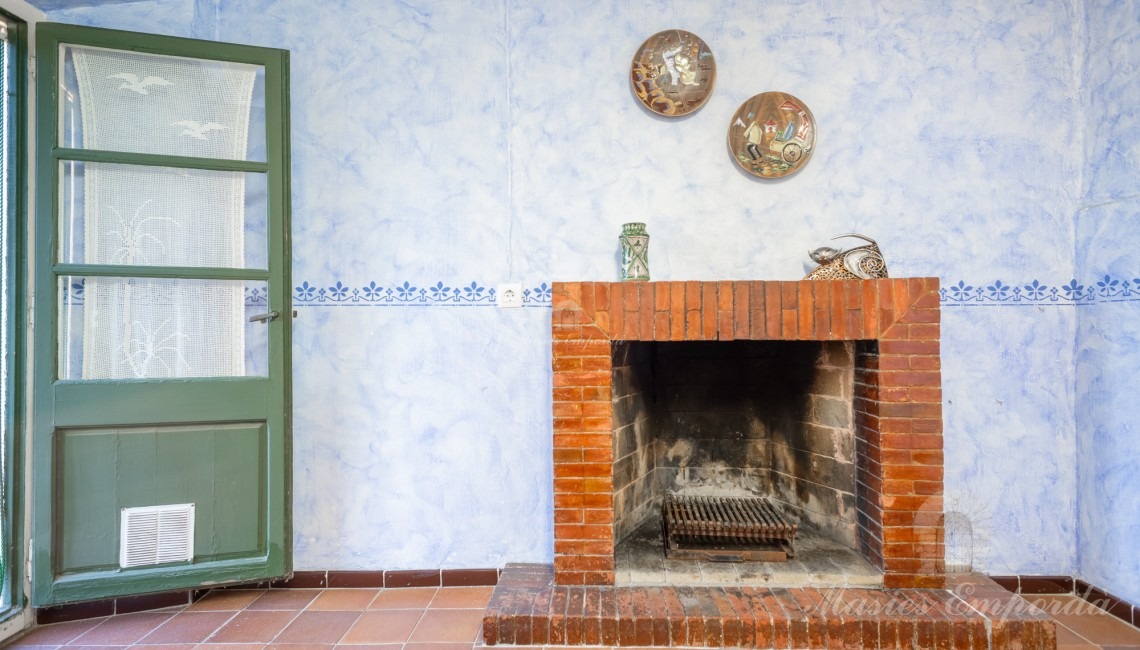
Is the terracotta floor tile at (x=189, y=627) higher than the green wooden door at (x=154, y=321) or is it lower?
lower

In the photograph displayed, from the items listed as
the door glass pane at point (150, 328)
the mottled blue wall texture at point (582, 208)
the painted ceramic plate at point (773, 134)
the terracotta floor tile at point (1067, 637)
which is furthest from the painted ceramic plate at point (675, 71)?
the terracotta floor tile at point (1067, 637)

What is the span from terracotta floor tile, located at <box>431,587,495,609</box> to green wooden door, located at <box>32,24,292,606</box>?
1.95 ft

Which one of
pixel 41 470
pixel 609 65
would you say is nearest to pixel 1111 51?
pixel 609 65

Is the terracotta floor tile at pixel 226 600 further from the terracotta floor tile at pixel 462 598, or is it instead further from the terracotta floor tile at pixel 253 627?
the terracotta floor tile at pixel 462 598

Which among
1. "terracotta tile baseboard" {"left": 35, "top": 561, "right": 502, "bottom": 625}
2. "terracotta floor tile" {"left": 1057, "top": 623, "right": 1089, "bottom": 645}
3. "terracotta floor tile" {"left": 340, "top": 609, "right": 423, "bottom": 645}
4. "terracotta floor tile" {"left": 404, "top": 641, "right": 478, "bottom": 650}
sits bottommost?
"terracotta floor tile" {"left": 340, "top": 609, "right": 423, "bottom": 645}

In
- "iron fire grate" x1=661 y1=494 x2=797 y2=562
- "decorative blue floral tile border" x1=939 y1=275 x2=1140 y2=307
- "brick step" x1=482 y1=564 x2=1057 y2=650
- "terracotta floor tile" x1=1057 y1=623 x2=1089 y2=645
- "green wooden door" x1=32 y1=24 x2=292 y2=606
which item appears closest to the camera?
"brick step" x1=482 y1=564 x2=1057 y2=650

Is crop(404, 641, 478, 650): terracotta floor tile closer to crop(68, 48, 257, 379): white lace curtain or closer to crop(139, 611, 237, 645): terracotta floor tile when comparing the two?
crop(139, 611, 237, 645): terracotta floor tile

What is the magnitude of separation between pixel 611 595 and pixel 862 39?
7.72 ft

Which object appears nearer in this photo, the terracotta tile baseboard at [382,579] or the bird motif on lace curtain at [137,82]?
the bird motif on lace curtain at [137,82]

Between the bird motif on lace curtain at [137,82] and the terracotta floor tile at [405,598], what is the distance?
6.83ft

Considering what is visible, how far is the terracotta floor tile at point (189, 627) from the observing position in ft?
6.47

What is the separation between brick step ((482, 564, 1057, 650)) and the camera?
1790 mm

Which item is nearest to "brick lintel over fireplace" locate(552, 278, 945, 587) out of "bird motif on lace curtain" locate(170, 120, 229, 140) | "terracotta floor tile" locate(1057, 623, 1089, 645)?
"terracotta floor tile" locate(1057, 623, 1089, 645)

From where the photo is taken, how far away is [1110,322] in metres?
2.17
